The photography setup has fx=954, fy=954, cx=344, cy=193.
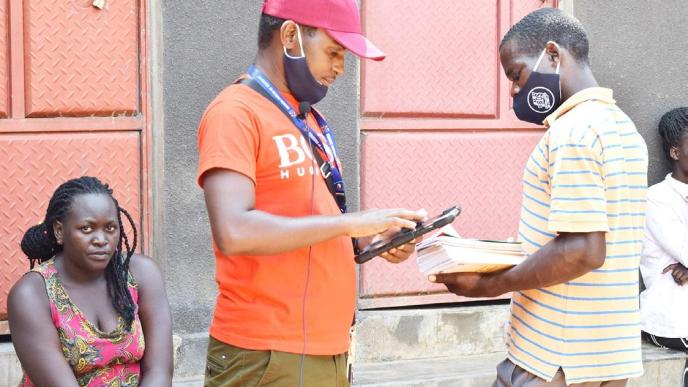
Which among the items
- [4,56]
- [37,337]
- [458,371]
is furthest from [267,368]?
[458,371]

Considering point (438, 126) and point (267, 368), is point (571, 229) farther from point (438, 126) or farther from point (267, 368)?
point (438, 126)

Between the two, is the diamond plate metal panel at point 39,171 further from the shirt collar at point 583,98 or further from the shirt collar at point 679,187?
the shirt collar at point 679,187

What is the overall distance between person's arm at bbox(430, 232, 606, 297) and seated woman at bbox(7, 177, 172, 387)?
56.2 inches

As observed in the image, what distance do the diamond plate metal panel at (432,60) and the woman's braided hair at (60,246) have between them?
2166 mm

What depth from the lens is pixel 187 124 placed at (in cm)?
492

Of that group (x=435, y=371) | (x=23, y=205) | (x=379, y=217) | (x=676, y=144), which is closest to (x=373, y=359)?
(x=435, y=371)

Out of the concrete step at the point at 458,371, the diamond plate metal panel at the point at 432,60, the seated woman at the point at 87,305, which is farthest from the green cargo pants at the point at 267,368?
the diamond plate metal panel at the point at 432,60

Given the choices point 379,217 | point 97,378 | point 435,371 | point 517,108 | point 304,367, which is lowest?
point 435,371

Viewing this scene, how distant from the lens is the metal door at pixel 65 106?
4551 mm

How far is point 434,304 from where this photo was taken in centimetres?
574

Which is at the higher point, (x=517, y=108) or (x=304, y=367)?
(x=517, y=108)

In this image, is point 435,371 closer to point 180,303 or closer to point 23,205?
point 180,303

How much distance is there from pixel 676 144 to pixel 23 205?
403 centimetres

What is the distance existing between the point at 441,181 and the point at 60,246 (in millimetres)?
2654
